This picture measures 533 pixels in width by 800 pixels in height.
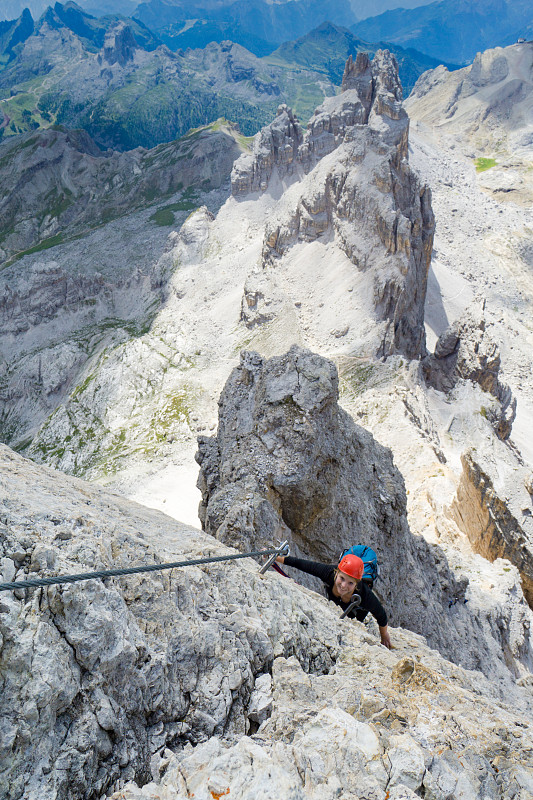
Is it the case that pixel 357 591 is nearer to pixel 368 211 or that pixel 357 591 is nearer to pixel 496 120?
pixel 368 211

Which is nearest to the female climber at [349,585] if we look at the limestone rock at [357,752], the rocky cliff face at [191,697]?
the rocky cliff face at [191,697]

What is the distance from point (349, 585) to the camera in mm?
9234

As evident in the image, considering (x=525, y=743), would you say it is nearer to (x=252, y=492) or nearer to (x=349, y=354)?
(x=252, y=492)

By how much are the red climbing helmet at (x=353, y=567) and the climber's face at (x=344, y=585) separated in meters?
0.10

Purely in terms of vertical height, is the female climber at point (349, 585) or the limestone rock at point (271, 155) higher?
the female climber at point (349, 585)

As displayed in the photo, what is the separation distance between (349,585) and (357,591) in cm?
60

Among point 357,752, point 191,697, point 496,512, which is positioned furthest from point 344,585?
point 496,512

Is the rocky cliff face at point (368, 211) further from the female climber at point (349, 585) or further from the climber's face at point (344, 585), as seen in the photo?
the climber's face at point (344, 585)

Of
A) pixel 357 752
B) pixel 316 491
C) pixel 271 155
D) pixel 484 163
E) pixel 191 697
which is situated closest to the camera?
pixel 357 752

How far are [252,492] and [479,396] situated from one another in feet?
145

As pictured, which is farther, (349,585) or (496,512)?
(496,512)

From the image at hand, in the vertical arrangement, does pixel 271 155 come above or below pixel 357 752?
below

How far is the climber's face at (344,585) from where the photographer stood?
30.0 ft

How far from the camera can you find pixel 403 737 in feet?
20.9
